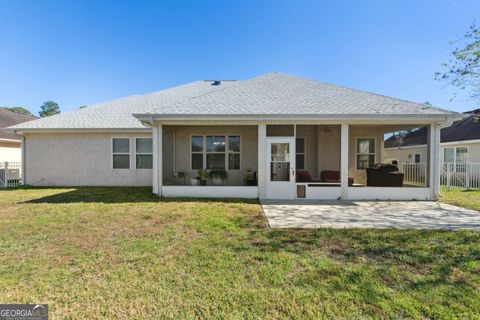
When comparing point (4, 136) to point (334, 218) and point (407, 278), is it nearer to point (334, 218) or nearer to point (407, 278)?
point (334, 218)

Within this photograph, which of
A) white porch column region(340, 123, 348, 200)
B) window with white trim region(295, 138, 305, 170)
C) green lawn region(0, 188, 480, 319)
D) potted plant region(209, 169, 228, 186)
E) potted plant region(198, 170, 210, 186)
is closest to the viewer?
green lawn region(0, 188, 480, 319)

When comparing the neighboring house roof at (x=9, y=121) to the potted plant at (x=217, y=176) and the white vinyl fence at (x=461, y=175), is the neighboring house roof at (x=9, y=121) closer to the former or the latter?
the potted plant at (x=217, y=176)

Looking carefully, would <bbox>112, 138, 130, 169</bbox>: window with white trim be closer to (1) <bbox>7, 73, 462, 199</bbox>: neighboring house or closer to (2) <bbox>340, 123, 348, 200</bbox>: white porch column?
(1) <bbox>7, 73, 462, 199</bbox>: neighboring house

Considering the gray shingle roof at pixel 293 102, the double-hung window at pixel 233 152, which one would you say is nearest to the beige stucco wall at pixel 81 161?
the gray shingle roof at pixel 293 102

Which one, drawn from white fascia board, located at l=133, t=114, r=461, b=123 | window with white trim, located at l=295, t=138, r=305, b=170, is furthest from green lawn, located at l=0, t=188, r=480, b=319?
window with white trim, located at l=295, t=138, r=305, b=170

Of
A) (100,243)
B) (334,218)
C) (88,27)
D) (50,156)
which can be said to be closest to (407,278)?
(334,218)

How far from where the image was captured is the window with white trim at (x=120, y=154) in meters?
12.5

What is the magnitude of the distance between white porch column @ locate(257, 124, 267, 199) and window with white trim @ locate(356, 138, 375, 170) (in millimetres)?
6436

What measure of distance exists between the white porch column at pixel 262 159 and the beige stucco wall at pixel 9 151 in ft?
63.6

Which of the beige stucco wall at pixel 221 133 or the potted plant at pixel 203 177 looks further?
the beige stucco wall at pixel 221 133

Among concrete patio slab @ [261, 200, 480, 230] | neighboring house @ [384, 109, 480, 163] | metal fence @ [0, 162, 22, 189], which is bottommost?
concrete patio slab @ [261, 200, 480, 230]

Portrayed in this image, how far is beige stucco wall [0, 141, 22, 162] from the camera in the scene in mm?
16672

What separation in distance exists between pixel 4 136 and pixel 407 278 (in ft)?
80.5

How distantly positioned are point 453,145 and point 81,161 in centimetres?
2511
